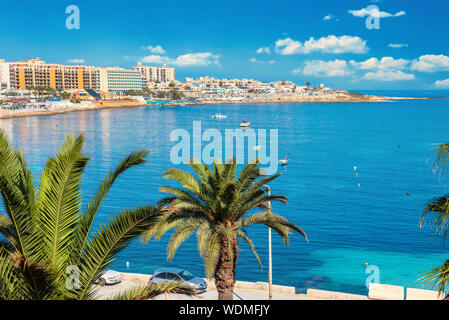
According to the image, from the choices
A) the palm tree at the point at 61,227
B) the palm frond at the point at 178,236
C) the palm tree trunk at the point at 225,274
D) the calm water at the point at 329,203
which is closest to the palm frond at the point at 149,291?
the palm tree at the point at 61,227

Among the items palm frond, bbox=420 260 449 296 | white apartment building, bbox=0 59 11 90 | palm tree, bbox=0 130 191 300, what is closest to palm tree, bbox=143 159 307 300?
palm tree, bbox=0 130 191 300

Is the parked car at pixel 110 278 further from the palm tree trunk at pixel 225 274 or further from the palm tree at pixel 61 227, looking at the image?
the palm tree at pixel 61 227

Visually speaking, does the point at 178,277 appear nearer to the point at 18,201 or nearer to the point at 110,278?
the point at 110,278

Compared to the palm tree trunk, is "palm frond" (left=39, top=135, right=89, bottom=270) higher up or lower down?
higher up

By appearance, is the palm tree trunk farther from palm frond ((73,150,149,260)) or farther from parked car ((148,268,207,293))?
palm frond ((73,150,149,260))

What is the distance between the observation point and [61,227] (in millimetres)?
6508

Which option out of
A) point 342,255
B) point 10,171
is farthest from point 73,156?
point 342,255

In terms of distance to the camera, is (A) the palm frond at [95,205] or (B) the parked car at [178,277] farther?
(B) the parked car at [178,277]

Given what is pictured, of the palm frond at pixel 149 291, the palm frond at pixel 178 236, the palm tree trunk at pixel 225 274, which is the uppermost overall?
the palm frond at pixel 149 291

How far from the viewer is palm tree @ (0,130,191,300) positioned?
632 cm

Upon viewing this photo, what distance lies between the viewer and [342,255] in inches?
1111

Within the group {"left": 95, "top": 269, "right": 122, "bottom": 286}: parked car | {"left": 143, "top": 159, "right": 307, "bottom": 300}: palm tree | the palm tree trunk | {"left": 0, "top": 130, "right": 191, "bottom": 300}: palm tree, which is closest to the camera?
{"left": 0, "top": 130, "right": 191, "bottom": 300}: palm tree

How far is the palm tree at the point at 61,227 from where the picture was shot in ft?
20.7

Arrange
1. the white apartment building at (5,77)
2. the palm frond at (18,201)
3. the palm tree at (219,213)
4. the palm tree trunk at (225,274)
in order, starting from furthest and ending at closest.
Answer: the white apartment building at (5,77)
the palm tree trunk at (225,274)
the palm tree at (219,213)
the palm frond at (18,201)
